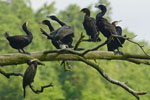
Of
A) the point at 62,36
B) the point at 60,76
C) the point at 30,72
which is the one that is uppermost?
the point at 62,36

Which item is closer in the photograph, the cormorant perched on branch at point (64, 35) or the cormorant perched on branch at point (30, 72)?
the cormorant perched on branch at point (30, 72)

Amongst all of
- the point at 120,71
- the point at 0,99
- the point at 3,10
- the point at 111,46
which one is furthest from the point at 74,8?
the point at 111,46

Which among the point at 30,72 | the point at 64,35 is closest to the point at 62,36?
the point at 64,35

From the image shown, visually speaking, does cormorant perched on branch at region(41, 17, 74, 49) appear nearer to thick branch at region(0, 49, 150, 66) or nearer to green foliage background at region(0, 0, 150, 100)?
thick branch at region(0, 49, 150, 66)

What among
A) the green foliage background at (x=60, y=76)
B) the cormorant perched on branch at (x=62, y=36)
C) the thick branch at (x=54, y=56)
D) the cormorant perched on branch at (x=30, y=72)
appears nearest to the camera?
the cormorant perched on branch at (x=30, y=72)

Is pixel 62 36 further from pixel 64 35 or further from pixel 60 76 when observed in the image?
pixel 60 76

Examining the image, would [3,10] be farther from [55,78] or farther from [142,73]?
[142,73]

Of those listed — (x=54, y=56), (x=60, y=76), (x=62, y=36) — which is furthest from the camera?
(x=60, y=76)

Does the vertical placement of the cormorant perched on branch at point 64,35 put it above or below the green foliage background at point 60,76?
above

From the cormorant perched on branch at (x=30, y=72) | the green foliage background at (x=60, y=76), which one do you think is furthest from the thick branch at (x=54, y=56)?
the green foliage background at (x=60, y=76)

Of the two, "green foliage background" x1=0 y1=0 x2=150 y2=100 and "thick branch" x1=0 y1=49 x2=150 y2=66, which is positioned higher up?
"thick branch" x1=0 y1=49 x2=150 y2=66

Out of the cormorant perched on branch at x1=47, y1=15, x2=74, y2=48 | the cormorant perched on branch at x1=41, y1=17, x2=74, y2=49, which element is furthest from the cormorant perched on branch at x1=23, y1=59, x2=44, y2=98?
the cormorant perched on branch at x1=47, y1=15, x2=74, y2=48

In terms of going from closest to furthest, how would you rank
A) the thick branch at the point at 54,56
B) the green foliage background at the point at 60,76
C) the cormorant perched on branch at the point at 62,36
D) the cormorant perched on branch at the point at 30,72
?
the cormorant perched on branch at the point at 30,72 → the thick branch at the point at 54,56 → the cormorant perched on branch at the point at 62,36 → the green foliage background at the point at 60,76

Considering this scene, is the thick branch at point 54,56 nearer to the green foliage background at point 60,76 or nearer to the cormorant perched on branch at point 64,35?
the cormorant perched on branch at point 64,35
